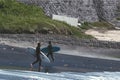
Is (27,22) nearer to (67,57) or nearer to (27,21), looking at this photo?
(27,21)

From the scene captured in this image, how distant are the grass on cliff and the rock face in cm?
149

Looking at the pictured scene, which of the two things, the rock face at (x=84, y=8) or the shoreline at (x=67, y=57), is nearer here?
the shoreline at (x=67, y=57)

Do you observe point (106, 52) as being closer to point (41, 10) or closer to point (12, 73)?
point (41, 10)

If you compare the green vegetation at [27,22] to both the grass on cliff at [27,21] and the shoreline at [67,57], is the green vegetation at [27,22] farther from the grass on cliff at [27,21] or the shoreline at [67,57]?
the shoreline at [67,57]

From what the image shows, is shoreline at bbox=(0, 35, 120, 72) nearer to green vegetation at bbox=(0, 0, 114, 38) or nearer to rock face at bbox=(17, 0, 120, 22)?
green vegetation at bbox=(0, 0, 114, 38)

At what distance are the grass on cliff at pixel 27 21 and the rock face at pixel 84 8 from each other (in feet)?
4.90

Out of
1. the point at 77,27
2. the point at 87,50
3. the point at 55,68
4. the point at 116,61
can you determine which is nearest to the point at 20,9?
the point at 77,27

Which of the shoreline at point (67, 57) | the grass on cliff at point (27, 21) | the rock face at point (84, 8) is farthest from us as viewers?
the rock face at point (84, 8)

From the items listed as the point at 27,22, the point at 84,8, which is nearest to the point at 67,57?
the point at 27,22

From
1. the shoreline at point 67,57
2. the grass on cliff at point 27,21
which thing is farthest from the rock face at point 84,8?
the shoreline at point 67,57

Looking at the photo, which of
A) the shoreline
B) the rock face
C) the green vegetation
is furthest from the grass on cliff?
the shoreline

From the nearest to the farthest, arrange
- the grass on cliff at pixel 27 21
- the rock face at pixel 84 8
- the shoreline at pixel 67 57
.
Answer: the shoreline at pixel 67 57, the grass on cliff at pixel 27 21, the rock face at pixel 84 8

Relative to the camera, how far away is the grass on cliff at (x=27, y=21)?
39.5 meters

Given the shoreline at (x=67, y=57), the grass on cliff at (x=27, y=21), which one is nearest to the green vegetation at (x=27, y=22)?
the grass on cliff at (x=27, y=21)
